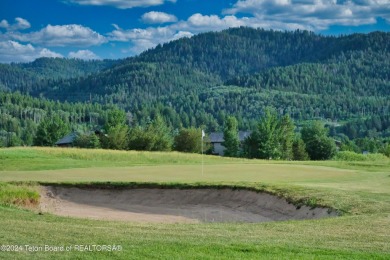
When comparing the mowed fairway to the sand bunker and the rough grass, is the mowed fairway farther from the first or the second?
the rough grass

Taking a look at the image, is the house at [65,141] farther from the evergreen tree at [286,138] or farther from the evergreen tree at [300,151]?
the evergreen tree at [300,151]

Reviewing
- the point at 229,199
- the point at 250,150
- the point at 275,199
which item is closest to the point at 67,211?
the point at 229,199

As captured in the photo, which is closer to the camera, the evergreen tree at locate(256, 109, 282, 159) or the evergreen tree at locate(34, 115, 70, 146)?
the evergreen tree at locate(256, 109, 282, 159)

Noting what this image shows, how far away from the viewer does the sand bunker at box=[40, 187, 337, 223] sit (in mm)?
28156

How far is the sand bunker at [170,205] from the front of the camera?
28.2m

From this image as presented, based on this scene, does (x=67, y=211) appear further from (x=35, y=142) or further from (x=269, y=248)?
(x=35, y=142)

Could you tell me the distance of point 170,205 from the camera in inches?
1251

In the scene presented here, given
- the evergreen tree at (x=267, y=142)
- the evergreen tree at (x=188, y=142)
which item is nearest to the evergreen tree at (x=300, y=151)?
the evergreen tree at (x=267, y=142)

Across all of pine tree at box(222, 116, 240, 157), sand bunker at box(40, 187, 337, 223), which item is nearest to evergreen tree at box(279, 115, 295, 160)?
pine tree at box(222, 116, 240, 157)

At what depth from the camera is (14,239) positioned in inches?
599

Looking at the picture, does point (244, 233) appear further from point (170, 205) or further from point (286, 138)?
point (286, 138)

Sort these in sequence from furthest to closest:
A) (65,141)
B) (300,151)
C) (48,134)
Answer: (65,141) → (48,134) → (300,151)

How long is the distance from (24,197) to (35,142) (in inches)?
4491

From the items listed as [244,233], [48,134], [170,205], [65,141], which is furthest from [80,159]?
[65,141]
